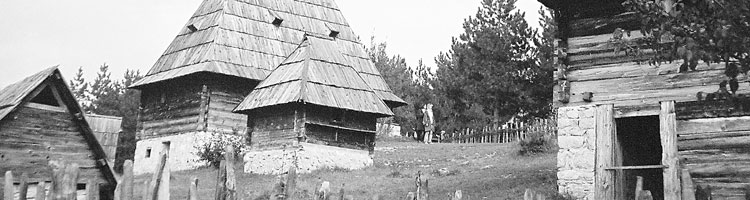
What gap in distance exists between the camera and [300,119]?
2206cm

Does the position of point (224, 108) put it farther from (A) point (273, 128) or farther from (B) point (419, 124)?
(B) point (419, 124)

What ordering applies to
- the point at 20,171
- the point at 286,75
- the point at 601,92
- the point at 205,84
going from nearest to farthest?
the point at 20,171 < the point at 601,92 < the point at 286,75 < the point at 205,84

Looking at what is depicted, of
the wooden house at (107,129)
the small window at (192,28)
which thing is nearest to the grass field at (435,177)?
the wooden house at (107,129)

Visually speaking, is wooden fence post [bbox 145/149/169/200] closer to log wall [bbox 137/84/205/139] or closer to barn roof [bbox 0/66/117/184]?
barn roof [bbox 0/66/117/184]

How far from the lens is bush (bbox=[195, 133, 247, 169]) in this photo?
25.1 metres

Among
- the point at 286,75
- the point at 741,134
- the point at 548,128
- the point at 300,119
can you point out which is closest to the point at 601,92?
the point at 741,134

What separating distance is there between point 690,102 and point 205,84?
18630 mm

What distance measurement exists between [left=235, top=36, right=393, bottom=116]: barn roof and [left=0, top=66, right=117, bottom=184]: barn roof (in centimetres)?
969

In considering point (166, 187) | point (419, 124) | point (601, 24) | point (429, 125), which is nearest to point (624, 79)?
point (601, 24)

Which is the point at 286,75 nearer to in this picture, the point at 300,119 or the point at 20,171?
the point at 300,119

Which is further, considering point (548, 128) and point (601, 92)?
point (548, 128)

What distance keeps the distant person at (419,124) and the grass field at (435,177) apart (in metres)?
16.8

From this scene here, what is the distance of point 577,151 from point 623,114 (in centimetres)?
103

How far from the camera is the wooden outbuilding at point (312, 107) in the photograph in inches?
870
